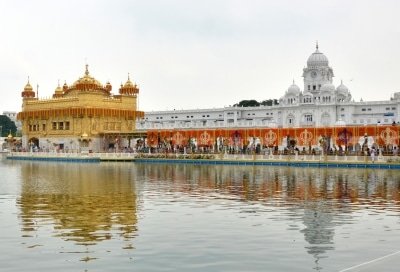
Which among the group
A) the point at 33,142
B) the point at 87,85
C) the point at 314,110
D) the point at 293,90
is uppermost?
the point at 293,90

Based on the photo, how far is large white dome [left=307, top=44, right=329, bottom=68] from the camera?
114 m

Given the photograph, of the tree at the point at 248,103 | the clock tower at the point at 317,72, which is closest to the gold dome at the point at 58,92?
the clock tower at the point at 317,72

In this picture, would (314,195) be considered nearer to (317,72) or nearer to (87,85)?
(87,85)

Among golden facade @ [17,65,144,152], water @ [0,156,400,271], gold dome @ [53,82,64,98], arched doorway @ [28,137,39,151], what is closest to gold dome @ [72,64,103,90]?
golden facade @ [17,65,144,152]

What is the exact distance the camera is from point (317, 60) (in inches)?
4498

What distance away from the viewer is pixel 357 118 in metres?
106

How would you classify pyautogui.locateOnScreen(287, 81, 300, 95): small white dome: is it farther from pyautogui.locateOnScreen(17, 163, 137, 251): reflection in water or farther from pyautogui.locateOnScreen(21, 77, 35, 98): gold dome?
pyautogui.locateOnScreen(17, 163, 137, 251): reflection in water

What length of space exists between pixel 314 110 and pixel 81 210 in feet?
302

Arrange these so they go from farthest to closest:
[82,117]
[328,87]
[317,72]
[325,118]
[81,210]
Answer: [317,72] → [328,87] → [325,118] → [82,117] → [81,210]

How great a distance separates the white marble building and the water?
74695 millimetres

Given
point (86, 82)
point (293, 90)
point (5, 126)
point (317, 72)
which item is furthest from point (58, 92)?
point (5, 126)

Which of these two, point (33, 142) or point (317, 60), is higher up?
point (317, 60)

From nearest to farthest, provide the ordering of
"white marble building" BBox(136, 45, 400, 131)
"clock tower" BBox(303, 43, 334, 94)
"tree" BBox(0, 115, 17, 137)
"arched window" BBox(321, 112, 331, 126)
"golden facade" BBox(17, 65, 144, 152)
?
"golden facade" BBox(17, 65, 144, 152), "white marble building" BBox(136, 45, 400, 131), "arched window" BBox(321, 112, 331, 126), "clock tower" BBox(303, 43, 334, 94), "tree" BBox(0, 115, 17, 137)

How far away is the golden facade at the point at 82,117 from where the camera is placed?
245 feet
